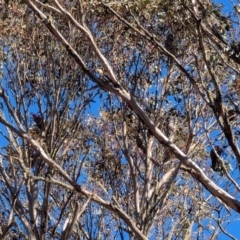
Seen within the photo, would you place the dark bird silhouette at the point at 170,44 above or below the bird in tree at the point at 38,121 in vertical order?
above

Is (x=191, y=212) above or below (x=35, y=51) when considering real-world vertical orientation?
below

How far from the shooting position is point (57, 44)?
1076 centimetres

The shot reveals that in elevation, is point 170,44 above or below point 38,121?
above

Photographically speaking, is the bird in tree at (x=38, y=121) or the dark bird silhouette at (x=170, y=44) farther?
the bird in tree at (x=38, y=121)

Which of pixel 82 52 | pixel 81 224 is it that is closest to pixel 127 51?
pixel 82 52

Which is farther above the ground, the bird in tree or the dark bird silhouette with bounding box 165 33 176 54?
the dark bird silhouette with bounding box 165 33 176 54

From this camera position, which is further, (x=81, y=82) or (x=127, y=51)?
(x=127, y=51)

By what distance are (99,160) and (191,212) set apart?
190 cm

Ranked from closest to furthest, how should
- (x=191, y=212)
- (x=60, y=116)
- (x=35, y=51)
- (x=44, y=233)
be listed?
1. (x=44, y=233)
2. (x=60, y=116)
3. (x=35, y=51)
4. (x=191, y=212)

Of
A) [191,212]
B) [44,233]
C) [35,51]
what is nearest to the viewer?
[44,233]

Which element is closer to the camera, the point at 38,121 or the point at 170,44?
the point at 170,44

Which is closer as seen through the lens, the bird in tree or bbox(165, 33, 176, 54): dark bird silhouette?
bbox(165, 33, 176, 54): dark bird silhouette

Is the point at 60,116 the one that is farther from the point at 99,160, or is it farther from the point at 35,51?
the point at 99,160

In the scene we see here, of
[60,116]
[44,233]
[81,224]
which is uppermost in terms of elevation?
[60,116]
